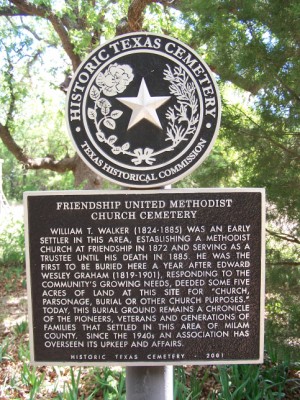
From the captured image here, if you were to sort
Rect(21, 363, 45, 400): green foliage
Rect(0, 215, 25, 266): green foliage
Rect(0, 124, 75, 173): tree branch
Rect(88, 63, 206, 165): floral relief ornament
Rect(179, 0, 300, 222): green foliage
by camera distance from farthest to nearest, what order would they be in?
1. Rect(0, 124, 75, 173): tree branch
2. Rect(0, 215, 25, 266): green foliage
3. Rect(21, 363, 45, 400): green foliage
4. Rect(179, 0, 300, 222): green foliage
5. Rect(88, 63, 206, 165): floral relief ornament

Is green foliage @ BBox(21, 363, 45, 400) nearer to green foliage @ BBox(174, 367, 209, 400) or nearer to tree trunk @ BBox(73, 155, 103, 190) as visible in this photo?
green foliage @ BBox(174, 367, 209, 400)

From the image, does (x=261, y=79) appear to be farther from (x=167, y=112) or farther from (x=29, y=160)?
(x=29, y=160)

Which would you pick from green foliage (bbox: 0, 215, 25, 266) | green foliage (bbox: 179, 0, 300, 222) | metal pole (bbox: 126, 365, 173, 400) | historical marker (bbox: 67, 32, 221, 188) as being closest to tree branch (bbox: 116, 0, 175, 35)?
green foliage (bbox: 179, 0, 300, 222)

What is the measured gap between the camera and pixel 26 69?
36.5 ft

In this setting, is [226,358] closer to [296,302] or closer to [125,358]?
[125,358]

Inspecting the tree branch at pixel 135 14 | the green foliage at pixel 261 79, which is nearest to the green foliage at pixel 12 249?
the tree branch at pixel 135 14

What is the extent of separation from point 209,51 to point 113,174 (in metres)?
1.73

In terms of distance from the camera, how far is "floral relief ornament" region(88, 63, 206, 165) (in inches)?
94.3

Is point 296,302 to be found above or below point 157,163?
below

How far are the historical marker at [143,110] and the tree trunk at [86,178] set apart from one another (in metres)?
6.17

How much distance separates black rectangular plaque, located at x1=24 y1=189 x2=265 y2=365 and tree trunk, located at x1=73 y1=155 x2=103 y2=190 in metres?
6.09

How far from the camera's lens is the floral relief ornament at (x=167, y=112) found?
7.86 feet

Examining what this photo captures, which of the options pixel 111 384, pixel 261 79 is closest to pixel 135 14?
pixel 261 79

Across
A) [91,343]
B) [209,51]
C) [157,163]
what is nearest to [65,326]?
[91,343]
